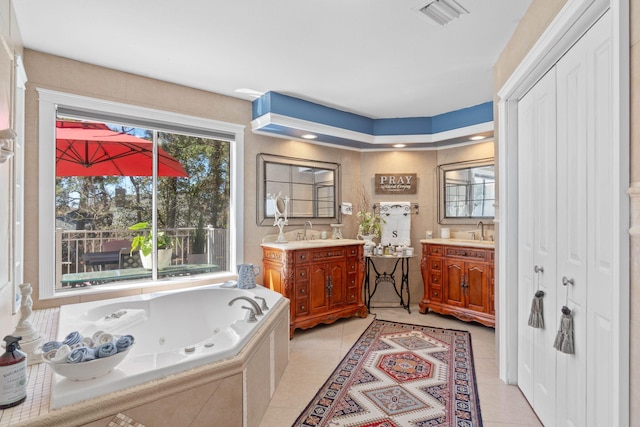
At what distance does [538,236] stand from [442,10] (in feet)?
4.89

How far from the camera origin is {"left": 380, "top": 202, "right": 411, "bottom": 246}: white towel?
462 cm

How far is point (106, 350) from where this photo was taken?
144cm

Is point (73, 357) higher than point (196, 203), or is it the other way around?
point (196, 203)

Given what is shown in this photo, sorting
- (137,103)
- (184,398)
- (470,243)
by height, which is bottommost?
(184,398)

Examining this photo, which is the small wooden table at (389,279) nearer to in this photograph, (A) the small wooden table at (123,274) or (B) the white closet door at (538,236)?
(A) the small wooden table at (123,274)

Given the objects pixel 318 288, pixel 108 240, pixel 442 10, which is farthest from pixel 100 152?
pixel 442 10

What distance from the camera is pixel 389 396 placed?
2342 mm

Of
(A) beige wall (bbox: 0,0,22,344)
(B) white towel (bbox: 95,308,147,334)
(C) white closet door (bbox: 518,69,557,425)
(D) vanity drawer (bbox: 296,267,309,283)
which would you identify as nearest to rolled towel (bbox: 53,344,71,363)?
(A) beige wall (bbox: 0,0,22,344)

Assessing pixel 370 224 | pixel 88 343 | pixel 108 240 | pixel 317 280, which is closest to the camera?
pixel 88 343

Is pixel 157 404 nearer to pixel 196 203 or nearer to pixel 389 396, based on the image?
pixel 389 396

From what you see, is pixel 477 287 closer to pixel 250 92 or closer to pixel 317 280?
pixel 317 280

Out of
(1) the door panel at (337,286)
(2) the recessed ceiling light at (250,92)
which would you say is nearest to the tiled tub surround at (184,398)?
(1) the door panel at (337,286)

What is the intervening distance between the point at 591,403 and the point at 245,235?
300 cm

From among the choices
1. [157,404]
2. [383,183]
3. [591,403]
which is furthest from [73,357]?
[383,183]
